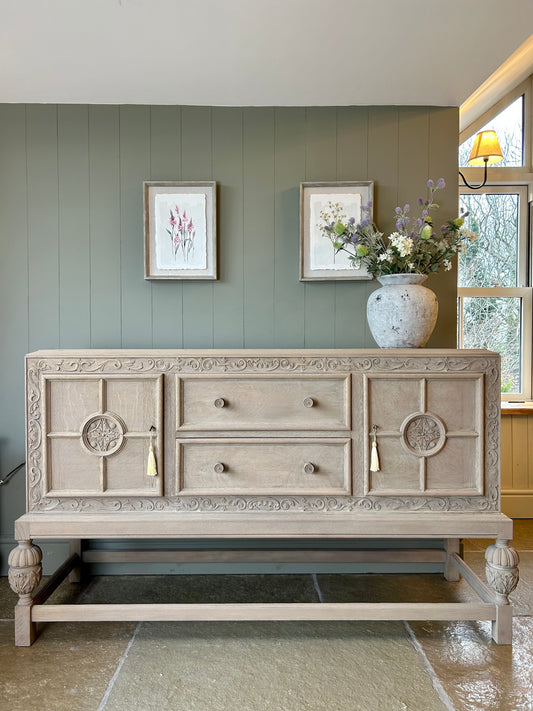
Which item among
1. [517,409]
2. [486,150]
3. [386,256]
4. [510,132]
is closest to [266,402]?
[386,256]

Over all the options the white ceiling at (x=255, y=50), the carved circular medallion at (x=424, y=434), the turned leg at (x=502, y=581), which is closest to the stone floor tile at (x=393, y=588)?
the turned leg at (x=502, y=581)

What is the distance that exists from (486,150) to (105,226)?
8.26 ft

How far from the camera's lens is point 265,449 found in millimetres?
1715

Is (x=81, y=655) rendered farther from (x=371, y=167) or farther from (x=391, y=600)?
(x=371, y=167)

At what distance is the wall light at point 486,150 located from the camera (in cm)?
305

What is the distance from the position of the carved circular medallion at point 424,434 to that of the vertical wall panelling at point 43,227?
5.57 ft

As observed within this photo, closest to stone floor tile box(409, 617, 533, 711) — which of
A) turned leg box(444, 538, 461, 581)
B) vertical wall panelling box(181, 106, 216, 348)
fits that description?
turned leg box(444, 538, 461, 581)

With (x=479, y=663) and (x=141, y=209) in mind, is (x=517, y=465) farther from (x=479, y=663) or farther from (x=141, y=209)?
(x=141, y=209)

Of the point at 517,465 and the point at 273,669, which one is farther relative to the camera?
the point at 517,465

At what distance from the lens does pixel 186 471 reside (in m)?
1.71

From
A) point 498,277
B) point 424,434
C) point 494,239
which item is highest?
point 494,239

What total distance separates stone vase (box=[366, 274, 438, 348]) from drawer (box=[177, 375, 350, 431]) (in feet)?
1.02

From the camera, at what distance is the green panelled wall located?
223cm

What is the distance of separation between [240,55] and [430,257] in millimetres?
1139
